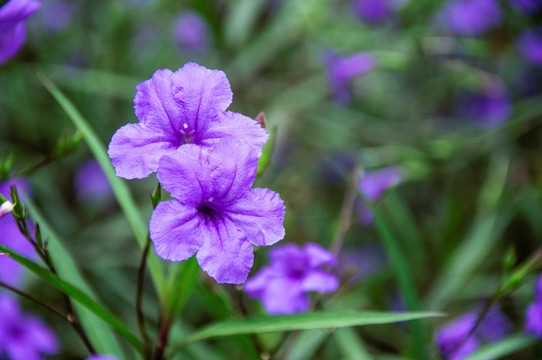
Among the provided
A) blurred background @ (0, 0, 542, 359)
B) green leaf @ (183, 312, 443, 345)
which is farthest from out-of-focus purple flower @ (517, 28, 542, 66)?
green leaf @ (183, 312, 443, 345)

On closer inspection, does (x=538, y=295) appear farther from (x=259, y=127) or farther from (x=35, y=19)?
(x=35, y=19)

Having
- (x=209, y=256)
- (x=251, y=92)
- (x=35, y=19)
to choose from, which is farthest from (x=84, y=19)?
(x=209, y=256)

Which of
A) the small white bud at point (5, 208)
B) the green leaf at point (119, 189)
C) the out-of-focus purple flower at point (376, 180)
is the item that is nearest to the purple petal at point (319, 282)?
the green leaf at point (119, 189)

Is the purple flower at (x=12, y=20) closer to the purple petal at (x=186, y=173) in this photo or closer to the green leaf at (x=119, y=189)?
the green leaf at (x=119, y=189)

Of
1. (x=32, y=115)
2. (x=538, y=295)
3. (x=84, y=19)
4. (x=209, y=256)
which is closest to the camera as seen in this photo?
(x=209, y=256)

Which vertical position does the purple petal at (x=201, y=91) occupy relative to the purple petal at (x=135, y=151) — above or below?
above

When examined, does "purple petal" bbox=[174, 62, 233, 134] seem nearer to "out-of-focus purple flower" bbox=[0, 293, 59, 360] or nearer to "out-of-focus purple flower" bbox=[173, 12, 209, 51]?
"out-of-focus purple flower" bbox=[0, 293, 59, 360]

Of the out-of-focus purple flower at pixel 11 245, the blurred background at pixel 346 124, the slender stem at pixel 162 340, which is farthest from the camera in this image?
the blurred background at pixel 346 124
